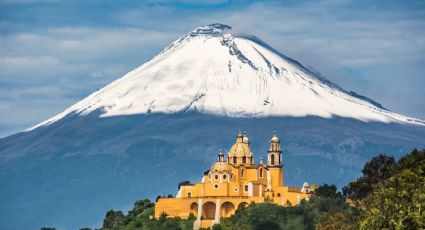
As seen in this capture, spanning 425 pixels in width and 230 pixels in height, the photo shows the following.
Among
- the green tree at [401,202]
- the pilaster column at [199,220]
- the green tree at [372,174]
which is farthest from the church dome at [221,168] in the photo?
the green tree at [401,202]

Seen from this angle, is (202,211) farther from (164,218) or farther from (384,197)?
(384,197)

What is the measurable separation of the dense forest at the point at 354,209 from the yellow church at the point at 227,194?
140 centimetres

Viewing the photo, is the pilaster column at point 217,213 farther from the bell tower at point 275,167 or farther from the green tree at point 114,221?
the green tree at point 114,221

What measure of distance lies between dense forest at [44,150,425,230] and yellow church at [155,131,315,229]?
55.2 inches

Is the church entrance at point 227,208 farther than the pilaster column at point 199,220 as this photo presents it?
Yes

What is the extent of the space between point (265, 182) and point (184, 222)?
8.64m

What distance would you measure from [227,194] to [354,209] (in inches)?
1160

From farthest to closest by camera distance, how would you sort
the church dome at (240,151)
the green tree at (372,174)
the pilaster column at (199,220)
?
1. the church dome at (240,151)
2. the pilaster column at (199,220)
3. the green tree at (372,174)

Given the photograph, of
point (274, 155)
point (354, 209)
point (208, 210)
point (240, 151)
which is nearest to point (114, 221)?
point (208, 210)

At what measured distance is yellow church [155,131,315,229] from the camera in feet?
433

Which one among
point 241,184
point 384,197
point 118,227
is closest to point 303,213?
point 241,184

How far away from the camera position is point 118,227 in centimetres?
13875

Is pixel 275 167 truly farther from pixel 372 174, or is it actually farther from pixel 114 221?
pixel 372 174

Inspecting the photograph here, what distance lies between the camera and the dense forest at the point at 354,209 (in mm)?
72062
